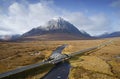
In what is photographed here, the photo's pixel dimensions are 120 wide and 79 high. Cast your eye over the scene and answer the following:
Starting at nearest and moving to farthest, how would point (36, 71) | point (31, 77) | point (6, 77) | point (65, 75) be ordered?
point (6, 77) < point (31, 77) < point (65, 75) < point (36, 71)

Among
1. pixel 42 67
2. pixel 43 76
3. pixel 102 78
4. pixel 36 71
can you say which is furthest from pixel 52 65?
pixel 102 78

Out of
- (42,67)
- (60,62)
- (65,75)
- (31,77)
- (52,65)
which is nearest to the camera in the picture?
(31,77)

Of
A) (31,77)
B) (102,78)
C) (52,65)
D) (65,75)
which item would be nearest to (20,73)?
(31,77)

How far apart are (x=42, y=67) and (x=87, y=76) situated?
19.3m

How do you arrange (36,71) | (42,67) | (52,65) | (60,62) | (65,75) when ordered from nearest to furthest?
(65,75)
(36,71)
(42,67)
(52,65)
(60,62)

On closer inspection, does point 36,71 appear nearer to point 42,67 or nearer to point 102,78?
point 42,67

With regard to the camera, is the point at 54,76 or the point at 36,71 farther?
the point at 36,71

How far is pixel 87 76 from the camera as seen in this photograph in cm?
5834

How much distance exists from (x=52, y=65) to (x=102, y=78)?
25673 mm

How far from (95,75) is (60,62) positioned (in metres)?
25.9

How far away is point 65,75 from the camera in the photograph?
2296 inches

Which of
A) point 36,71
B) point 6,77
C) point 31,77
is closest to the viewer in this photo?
point 6,77

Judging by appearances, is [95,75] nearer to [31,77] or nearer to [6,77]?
[31,77]

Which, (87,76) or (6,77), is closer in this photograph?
(6,77)
